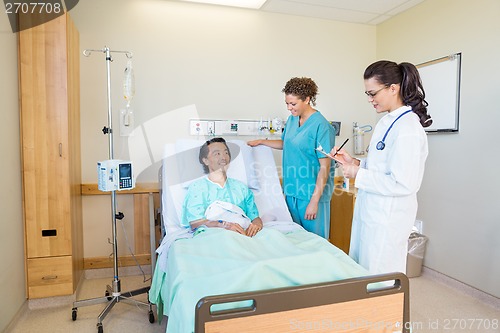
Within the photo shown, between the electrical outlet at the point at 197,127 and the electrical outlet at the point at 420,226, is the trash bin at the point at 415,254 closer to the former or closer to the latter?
the electrical outlet at the point at 420,226

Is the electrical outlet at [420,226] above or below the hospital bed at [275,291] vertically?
below

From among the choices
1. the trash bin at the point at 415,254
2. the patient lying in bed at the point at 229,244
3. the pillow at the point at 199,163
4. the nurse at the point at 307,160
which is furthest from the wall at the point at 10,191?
the trash bin at the point at 415,254

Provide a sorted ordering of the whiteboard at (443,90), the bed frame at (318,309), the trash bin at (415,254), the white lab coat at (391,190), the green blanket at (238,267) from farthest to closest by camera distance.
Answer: the trash bin at (415,254)
the whiteboard at (443,90)
the white lab coat at (391,190)
the green blanket at (238,267)
the bed frame at (318,309)

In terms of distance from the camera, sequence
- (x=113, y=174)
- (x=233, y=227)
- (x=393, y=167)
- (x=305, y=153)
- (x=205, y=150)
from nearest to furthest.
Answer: (x=393, y=167) → (x=233, y=227) → (x=113, y=174) → (x=305, y=153) → (x=205, y=150)

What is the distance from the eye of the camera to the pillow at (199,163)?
7.77 ft

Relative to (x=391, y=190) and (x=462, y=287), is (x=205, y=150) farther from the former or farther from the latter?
(x=462, y=287)

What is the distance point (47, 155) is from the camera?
7.61 ft

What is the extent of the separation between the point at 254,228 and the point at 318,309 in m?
0.88

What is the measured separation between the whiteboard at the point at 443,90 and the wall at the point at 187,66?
2.39 ft

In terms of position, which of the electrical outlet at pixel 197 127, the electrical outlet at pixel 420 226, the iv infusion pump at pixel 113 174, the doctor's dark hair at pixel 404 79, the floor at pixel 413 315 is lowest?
the floor at pixel 413 315

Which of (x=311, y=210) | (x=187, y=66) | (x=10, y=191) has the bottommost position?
(x=311, y=210)

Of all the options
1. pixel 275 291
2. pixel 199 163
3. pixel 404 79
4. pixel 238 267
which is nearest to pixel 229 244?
pixel 238 267

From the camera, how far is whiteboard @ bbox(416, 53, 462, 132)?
2.68 meters

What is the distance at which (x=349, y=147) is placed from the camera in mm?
3453
